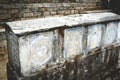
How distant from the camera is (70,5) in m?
5.56

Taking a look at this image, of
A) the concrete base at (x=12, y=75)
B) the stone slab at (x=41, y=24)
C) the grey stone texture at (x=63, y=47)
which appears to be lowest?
the concrete base at (x=12, y=75)

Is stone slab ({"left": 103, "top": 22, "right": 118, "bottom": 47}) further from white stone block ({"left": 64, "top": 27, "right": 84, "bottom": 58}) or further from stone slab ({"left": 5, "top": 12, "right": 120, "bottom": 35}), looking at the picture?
white stone block ({"left": 64, "top": 27, "right": 84, "bottom": 58})

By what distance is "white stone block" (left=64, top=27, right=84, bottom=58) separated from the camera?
6.03 feet

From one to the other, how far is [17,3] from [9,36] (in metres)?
2.84

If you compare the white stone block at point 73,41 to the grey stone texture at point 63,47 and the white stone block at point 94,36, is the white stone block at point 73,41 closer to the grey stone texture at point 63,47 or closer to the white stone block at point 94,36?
the grey stone texture at point 63,47

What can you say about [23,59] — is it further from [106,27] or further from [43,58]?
[106,27]

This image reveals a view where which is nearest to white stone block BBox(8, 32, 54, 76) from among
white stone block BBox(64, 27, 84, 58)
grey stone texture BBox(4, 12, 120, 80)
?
grey stone texture BBox(4, 12, 120, 80)

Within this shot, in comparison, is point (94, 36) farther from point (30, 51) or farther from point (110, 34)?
point (30, 51)

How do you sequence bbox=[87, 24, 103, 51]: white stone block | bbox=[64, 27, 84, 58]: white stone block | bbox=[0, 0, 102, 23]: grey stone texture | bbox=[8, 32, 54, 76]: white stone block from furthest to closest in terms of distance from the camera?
bbox=[0, 0, 102, 23]: grey stone texture
bbox=[87, 24, 103, 51]: white stone block
bbox=[64, 27, 84, 58]: white stone block
bbox=[8, 32, 54, 76]: white stone block

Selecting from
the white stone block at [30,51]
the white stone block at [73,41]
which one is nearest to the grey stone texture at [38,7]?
the white stone block at [30,51]

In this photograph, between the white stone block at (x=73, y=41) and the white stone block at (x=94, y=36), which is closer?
the white stone block at (x=73, y=41)

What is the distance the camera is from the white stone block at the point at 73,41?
1839 mm

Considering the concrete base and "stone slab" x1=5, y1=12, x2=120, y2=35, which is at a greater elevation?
"stone slab" x1=5, y1=12, x2=120, y2=35

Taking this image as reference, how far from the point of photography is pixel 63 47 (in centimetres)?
185
